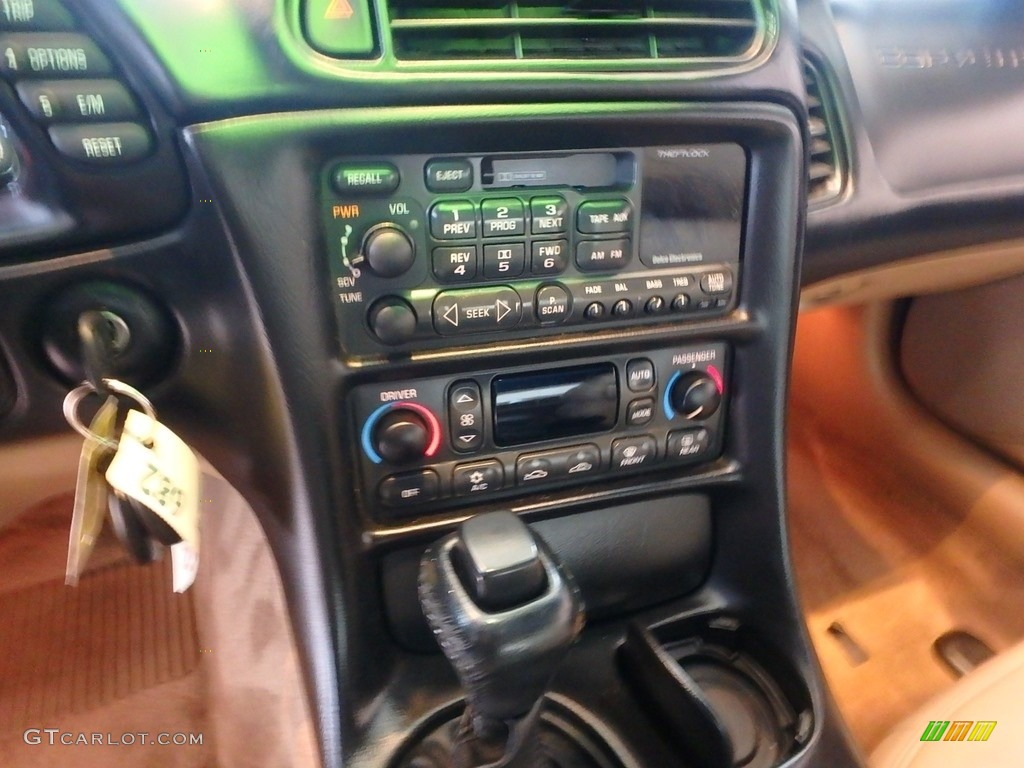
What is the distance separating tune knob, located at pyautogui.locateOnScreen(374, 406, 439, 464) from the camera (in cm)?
58

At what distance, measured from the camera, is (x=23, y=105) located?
48 cm

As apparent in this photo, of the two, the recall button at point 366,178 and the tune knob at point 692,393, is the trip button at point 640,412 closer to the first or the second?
the tune knob at point 692,393

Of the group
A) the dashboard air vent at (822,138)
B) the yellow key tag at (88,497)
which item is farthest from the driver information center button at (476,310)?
the dashboard air vent at (822,138)

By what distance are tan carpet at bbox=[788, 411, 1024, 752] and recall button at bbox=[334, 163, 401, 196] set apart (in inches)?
32.8

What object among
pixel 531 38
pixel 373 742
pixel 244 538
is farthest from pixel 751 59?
pixel 244 538

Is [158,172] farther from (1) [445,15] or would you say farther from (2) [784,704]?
(2) [784,704]

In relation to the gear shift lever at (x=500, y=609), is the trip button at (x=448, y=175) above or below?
above

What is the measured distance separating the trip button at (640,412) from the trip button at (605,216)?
0.45ft

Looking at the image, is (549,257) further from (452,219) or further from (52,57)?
(52,57)

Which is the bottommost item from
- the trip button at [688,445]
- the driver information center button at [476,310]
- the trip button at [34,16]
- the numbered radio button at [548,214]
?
the trip button at [688,445]

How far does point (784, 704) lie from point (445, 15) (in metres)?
0.60

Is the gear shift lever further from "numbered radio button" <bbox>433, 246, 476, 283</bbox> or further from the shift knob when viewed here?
"numbered radio button" <bbox>433, 246, 476, 283</bbox>

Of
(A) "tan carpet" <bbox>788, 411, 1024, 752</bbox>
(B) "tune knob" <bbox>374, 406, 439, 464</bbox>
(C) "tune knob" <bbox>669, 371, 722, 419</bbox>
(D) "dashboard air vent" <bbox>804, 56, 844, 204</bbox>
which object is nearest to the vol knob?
(B) "tune knob" <bbox>374, 406, 439, 464</bbox>

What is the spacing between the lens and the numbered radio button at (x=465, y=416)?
604 millimetres
